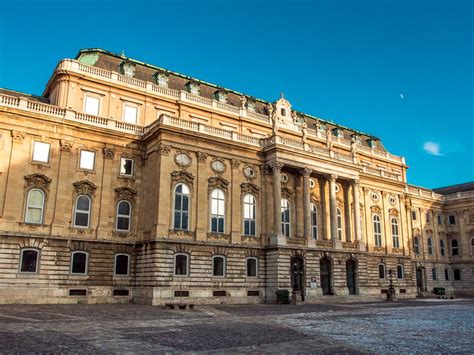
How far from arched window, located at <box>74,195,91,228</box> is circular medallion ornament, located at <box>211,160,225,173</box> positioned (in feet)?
36.5

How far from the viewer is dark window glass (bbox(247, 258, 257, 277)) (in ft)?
131

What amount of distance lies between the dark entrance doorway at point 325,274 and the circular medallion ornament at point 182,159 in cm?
1706

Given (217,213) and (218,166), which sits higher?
(218,166)

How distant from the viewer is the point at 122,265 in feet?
120

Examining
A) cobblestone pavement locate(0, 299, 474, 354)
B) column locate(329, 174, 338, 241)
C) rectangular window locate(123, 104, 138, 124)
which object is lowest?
cobblestone pavement locate(0, 299, 474, 354)

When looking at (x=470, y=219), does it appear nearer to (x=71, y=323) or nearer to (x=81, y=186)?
(x=81, y=186)

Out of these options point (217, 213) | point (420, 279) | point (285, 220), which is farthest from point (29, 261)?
point (420, 279)

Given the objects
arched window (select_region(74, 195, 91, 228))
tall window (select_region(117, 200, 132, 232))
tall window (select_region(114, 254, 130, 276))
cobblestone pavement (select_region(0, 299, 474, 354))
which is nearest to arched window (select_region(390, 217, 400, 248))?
tall window (select_region(117, 200, 132, 232))

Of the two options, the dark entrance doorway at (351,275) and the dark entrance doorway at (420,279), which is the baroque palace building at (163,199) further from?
the dark entrance doorway at (420,279)

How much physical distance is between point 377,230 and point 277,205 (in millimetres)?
19072

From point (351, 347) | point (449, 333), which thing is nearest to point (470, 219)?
point (449, 333)

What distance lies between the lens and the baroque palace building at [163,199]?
33.9 metres

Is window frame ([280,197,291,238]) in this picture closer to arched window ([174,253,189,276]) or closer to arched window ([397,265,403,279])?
arched window ([174,253,189,276])

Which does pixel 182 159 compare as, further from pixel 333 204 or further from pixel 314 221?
pixel 333 204
